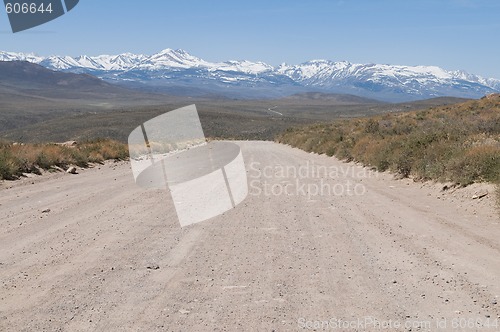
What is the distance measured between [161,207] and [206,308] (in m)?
5.76

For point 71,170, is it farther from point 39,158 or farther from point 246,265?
point 246,265

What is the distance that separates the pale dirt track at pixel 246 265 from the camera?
181 inches

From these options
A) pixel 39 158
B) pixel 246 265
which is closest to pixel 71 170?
pixel 39 158

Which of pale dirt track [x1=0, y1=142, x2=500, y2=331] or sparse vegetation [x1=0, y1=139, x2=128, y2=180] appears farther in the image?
sparse vegetation [x1=0, y1=139, x2=128, y2=180]

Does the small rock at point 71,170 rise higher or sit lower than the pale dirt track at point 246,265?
lower

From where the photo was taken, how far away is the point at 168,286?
5.33 meters

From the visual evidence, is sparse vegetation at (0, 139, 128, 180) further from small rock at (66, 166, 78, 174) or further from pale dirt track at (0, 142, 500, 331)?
pale dirt track at (0, 142, 500, 331)

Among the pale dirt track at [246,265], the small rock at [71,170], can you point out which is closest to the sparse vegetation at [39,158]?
the small rock at [71,170]

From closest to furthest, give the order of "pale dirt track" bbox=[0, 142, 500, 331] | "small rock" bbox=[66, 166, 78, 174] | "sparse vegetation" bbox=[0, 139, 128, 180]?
"pale dirt track" bbox=[0, 142, 500, 331], "sparse vegetation" bbox=[0, 139, 128, 180], "small rock" bbox=[66, 166, 78, 174]

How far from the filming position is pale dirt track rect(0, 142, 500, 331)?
4.59 metres

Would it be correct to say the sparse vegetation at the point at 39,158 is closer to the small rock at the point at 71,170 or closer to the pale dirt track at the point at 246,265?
the small rock at the point at 71,170

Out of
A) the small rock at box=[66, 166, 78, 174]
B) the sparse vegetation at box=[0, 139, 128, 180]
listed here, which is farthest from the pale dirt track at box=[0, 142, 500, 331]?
the small rock at box=[66, 166, 78, 174]

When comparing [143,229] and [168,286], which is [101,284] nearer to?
[168,286]

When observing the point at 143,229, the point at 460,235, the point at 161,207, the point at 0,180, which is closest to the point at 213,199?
the point at 161,207
